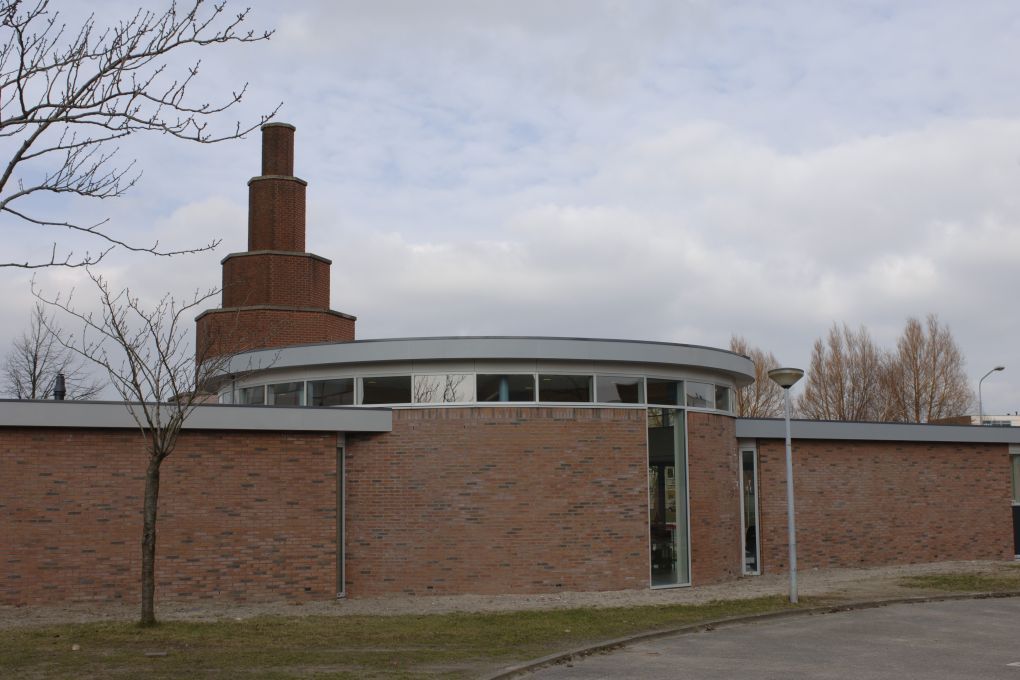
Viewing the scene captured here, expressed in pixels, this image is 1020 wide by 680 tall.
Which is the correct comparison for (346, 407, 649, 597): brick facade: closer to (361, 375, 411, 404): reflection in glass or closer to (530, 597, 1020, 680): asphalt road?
(361, 375, 411, 404): reflection in glass

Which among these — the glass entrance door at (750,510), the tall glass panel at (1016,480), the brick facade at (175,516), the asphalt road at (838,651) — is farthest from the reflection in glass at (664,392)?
the tall glass panel at (1016,480)

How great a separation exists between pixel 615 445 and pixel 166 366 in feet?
27.3

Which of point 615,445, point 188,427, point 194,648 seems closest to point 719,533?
point 615,445

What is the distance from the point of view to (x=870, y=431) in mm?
24891

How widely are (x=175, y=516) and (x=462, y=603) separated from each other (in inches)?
199

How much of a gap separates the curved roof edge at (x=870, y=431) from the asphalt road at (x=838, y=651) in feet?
22.6

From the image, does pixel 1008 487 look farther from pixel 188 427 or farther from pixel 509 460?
pixel 188 427

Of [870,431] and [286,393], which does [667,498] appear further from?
[286,393]

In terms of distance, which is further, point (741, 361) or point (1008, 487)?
point (1008, 487)

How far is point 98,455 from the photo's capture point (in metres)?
17.8

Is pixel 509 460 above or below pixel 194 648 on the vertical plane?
above

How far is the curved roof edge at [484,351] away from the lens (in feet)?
64.6

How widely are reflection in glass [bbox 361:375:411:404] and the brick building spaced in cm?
3

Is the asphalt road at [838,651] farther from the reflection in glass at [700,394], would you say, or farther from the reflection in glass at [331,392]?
the reflection in glass at [331,392]
